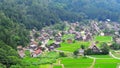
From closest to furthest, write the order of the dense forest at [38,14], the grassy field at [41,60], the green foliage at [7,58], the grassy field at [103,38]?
the green foliage at [7,58] < the grassy field at [41,60] < the dense forest at [38,14] < the grassy field at [103,38]

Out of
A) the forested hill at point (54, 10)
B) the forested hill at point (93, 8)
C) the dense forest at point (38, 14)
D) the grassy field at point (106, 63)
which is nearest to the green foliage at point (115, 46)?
the grassy field at point (106, 63)

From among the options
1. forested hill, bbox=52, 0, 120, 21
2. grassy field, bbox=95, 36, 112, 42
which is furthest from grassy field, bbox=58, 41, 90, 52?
forested hill, bbox=52, 0, 120, 21

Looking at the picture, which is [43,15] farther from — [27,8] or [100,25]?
[100,25]

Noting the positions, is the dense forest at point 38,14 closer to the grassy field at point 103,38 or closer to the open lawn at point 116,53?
the grassy field at point 103,38

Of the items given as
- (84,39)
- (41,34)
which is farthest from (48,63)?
(41,34)

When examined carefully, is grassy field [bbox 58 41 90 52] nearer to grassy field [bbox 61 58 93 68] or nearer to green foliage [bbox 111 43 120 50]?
green foliage [bbox 111 43 120 50]

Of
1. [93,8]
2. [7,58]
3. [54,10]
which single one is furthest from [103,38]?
[93,8]

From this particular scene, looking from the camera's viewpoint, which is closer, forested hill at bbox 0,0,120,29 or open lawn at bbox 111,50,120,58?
open lawn at bbox 111,50,120,58
